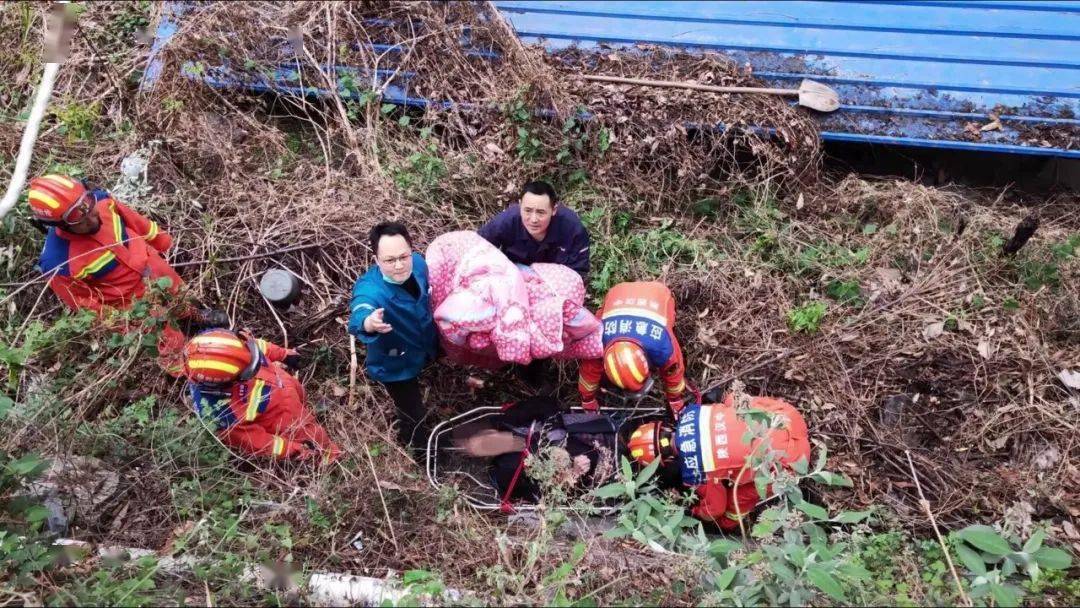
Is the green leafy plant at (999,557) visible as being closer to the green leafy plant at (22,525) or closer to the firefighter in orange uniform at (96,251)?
the green leafy plant at (22,525)

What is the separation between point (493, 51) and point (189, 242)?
2786 mm

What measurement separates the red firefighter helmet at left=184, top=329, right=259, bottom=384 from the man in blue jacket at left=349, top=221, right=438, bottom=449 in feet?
1.91

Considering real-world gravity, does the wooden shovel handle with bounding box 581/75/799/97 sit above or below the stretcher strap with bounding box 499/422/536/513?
above

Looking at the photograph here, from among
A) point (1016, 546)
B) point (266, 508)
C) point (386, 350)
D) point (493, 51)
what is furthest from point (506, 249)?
point (1016, 546)

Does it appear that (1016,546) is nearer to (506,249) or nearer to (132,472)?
(506,249)

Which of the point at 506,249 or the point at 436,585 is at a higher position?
the point at 506,249

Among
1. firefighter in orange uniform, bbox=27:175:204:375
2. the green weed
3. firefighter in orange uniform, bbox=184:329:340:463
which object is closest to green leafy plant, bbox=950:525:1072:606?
the green weed

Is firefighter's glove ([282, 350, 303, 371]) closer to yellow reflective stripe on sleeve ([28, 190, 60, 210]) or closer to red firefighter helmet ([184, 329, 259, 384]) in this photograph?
red firefighter helmet ([184, 329, 259, 384])

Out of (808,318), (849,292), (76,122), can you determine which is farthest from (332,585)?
(76,122)

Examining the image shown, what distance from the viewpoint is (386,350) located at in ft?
12.4

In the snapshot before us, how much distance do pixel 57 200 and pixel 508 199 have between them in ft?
9.11

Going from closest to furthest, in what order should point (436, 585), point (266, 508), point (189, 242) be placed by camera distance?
point (436, 585) < point (266, 508) < point (189, 242)

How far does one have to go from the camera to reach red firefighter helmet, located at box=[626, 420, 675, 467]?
12.2 ft

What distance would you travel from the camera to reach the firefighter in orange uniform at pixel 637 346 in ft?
11.9
